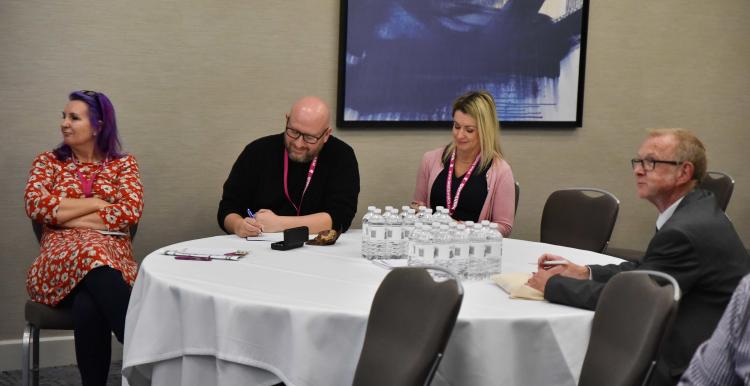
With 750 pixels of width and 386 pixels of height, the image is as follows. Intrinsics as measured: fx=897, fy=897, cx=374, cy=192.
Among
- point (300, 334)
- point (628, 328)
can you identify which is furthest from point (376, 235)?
point (628, 328)

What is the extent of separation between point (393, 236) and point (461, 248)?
0.45 m

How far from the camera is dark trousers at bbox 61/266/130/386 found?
154 inches

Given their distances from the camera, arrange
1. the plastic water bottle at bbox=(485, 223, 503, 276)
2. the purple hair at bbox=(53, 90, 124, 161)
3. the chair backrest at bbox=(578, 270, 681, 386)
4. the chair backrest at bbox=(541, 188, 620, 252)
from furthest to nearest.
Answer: the chair backrest at bbox=(541, 188, 620, 252)
the purple hair at bbox=(53, 90, 124, 161)
the plastic water bottle at bbox=(485, 223, 503, 276)
the chair backrest at bbox=(578, 270, 681, 386)

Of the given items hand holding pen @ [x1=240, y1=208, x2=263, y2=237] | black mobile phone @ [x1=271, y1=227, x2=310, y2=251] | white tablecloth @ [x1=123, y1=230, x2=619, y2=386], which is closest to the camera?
white tablecloth @ [x1=123, y1=230, x2=619, y2=386]

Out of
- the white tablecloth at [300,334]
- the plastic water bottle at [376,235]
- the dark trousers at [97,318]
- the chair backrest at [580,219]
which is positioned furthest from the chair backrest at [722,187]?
the dark trousers at [97,318]

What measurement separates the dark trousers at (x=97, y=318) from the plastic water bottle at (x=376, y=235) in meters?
1.17

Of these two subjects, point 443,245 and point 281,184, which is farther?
point 281,184

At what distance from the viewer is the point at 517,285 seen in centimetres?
309

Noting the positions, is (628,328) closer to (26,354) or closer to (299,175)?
(299,175)

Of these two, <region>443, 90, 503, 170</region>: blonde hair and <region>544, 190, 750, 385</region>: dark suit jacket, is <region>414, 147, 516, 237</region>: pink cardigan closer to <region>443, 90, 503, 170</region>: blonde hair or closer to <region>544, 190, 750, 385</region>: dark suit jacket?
<region>443, 90, 503, 170</region>: blonde hair

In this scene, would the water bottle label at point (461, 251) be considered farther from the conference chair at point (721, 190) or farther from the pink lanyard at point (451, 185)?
the conference chair at point (721, 190)

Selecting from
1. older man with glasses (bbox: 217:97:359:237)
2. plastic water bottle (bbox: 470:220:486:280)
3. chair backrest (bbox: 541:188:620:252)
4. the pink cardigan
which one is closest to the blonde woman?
the pink cardigan

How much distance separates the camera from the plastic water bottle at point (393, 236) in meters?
3.56

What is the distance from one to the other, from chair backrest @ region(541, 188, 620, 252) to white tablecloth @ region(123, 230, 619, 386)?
5.39 feet
